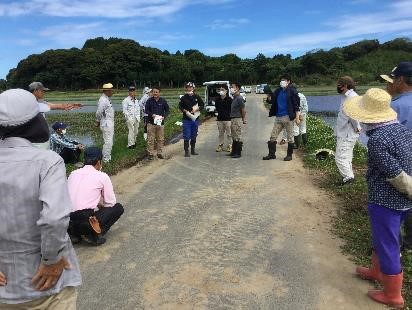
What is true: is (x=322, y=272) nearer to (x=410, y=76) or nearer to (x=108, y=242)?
(x=410, y=76)

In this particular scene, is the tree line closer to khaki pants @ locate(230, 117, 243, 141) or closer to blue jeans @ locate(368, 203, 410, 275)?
khaki pants @ locate(230, 117, 243, 141)

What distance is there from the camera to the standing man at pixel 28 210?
2307 mm

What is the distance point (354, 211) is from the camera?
7.06m

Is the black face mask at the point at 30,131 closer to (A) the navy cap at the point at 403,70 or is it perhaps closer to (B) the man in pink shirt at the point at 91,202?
(B) the man in pink shirt at the point at 91,202

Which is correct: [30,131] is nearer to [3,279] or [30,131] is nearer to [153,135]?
[3,279]

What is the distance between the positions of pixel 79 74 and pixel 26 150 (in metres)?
93.2

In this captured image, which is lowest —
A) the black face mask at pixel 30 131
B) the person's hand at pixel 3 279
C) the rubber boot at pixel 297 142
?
the rubber boot at pixel 297 142

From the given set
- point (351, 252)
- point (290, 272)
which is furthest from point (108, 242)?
point (351, 252)

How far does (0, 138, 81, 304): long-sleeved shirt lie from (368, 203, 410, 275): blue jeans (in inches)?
113

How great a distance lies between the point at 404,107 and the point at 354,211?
2815 mm

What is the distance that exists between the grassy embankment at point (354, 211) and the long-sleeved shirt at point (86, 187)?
325 centimetres

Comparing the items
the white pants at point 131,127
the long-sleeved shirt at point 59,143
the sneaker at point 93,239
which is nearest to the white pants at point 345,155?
the sneaker at point 93,239

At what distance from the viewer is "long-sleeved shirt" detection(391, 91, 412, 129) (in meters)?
4.63

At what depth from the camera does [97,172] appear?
5.73 metres
